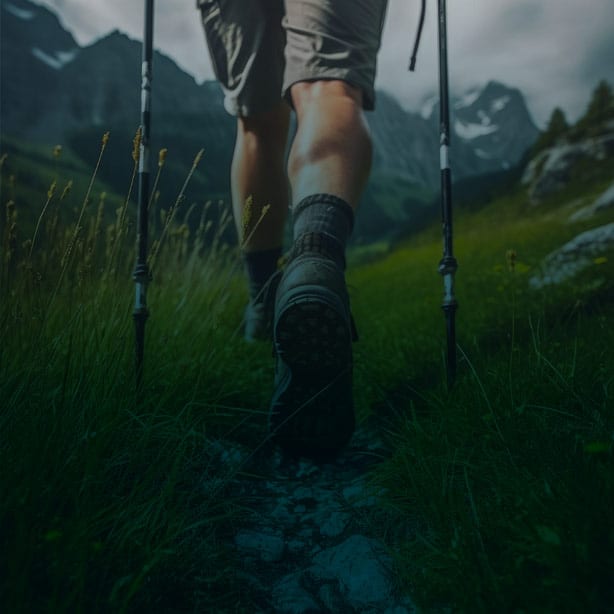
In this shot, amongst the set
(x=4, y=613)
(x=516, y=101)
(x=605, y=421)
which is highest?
(x=516, y=101)

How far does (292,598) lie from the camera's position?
0.96m

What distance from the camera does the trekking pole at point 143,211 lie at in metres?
1.55

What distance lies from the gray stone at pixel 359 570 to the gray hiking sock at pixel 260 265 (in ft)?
5.12

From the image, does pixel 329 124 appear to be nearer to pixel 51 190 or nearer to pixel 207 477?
pixel 51 190

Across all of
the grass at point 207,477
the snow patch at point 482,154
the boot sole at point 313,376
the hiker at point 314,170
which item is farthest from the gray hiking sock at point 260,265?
the snow patch at point 482,154

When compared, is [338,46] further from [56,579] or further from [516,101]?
[516,101]

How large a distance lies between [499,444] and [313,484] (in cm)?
53

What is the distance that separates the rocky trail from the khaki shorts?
124cm

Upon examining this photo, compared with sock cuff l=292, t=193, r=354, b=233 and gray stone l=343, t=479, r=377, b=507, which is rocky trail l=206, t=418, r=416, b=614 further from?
sock cuff l=292, t=193, r=354, b=233

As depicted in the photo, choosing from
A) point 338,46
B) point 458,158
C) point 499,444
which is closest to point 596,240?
point 338,46

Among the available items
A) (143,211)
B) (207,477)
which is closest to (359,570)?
(207,477)

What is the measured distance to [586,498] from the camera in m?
0.81

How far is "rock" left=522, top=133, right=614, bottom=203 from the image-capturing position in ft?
86.1

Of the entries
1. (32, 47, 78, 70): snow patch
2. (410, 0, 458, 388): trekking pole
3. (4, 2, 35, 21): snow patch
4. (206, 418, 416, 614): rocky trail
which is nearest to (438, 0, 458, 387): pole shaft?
(410, 0, 458, 388): trekking pole
